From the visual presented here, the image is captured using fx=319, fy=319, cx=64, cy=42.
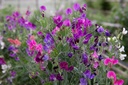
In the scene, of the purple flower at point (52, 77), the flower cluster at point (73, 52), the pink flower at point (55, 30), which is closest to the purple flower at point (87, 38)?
the flower cluster at point (73, 52)

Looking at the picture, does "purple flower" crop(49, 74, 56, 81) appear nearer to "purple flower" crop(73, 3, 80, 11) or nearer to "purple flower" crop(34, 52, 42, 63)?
"purple flower" crop(34, 52, 42, 63)

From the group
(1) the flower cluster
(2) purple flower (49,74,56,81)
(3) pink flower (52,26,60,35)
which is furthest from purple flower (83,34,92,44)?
(2) purple flower (49,74,56,81)

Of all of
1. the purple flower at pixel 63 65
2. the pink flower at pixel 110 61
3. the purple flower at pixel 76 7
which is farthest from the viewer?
the purple flower at pixel 76 7

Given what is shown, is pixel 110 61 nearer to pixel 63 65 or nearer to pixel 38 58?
pixel 63 65

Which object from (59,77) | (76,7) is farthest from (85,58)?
(76,7)

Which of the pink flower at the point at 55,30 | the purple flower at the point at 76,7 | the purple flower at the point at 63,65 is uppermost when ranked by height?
the purple flower at the point at 76,7

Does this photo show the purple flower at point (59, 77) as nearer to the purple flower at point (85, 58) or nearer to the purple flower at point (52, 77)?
the purple flower at point (52, 77)

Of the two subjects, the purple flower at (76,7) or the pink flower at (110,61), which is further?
the purple flower at (76,7)

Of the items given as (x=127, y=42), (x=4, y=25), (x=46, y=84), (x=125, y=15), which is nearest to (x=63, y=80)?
(x=46, y=84)

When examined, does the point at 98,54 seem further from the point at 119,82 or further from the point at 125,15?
the point at 125,15

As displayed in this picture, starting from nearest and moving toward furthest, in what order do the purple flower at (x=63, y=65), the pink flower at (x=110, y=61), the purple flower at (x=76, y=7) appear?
the pink flower at (x=110, y=61) < the purple flower at (x=63, y=65) < the purple flower at (x=76, y=7)

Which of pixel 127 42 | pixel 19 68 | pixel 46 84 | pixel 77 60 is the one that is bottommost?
pixel 127 42
